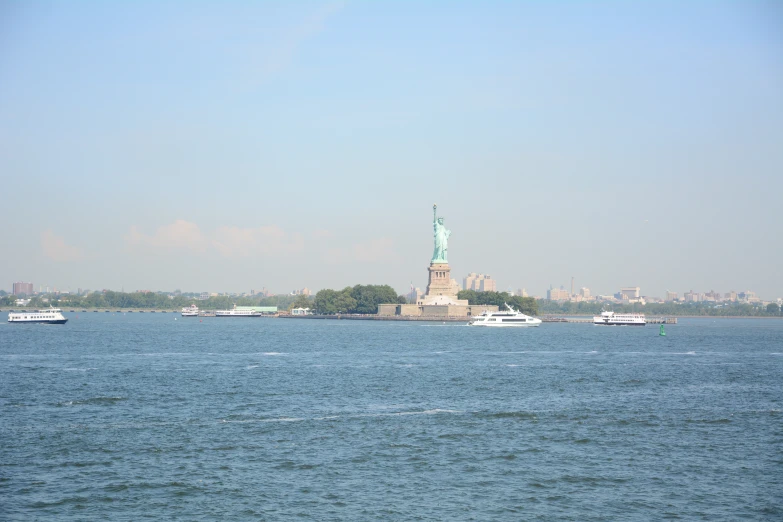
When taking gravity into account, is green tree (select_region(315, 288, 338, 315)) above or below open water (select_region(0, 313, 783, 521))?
above

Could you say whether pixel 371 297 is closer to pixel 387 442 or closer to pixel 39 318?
pixel 39 318

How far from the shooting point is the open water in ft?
73.9

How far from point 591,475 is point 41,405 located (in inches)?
926

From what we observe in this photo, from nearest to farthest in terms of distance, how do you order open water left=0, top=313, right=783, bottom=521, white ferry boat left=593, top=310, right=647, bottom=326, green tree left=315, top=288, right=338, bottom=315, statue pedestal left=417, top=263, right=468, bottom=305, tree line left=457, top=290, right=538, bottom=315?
open water left=0, top=313, right=783, bottom=521, white ferry boat left=593, top=310, right=647, bottom=326, statue pedestal left=417, top=263, right=468, bottom=305, tree line left=457, top=290, right=538, bottom=315, green tree left=315, top=288, right=338, bottom=315

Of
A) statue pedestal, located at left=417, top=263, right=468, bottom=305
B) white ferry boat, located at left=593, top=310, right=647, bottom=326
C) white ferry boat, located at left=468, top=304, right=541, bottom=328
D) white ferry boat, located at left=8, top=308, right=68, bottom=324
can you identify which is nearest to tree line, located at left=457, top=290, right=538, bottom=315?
statue pedestal, located at left=417, top=263, right=468, bottom=305

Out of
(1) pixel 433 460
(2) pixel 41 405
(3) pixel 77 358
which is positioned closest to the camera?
(1) pixel 433 460

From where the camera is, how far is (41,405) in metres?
36.7

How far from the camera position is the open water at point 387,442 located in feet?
73.9

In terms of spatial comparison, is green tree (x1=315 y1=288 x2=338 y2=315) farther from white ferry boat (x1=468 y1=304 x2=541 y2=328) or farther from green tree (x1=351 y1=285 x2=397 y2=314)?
white ferry boat (x1=468 y1=304 x2=541 y2=328)

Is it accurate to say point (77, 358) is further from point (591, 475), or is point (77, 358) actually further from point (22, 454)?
point (591, 475)

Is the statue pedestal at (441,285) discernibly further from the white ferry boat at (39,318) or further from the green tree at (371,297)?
the white ferry boat at (39,318)

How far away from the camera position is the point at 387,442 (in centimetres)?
2969

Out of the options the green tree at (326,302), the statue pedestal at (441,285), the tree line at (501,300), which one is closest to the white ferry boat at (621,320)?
the tree line at (501,300)

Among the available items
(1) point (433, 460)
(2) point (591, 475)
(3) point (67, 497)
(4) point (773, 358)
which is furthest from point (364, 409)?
(4) point (773, 358)
